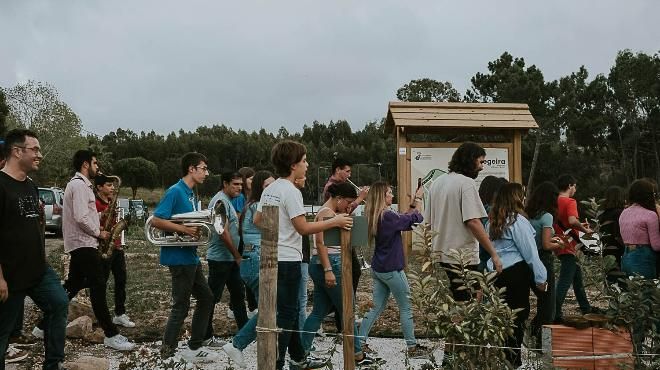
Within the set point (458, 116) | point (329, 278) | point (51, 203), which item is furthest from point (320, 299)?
point (51, 203)

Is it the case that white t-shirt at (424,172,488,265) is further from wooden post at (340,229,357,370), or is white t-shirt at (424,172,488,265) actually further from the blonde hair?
wooden post at (340,229,357,370)

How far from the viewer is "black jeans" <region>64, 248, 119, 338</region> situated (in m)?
6.06

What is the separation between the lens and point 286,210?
4.63 meters

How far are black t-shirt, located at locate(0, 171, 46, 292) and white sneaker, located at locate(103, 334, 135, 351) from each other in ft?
5.76

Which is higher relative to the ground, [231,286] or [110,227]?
[110,227]

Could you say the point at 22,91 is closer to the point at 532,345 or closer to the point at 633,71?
the point at 633,71

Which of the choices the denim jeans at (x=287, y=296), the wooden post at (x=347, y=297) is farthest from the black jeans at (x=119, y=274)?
the wooden post at (x=347, y=297)

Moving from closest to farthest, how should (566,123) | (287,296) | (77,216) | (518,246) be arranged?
(287,296) < (518,246) < (77,216) < (566,123)

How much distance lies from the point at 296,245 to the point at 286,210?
0.96ft

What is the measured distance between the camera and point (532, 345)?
13.9 ft

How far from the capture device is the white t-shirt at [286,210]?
4.59m

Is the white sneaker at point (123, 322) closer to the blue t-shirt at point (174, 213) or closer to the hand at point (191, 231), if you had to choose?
the blue t-shirt at point (174, 213)

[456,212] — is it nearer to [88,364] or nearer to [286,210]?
[286,210]

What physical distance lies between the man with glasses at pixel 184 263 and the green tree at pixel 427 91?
54.4 m
